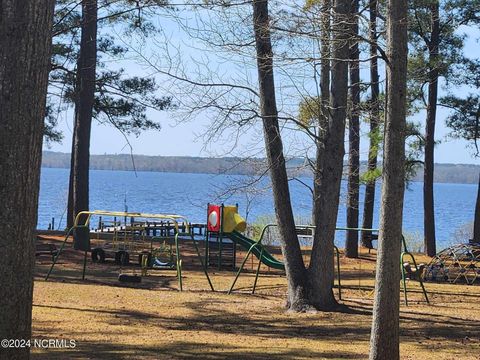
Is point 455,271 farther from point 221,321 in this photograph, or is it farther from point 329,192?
point 221,321

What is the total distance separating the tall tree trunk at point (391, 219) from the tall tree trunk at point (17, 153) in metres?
3.09

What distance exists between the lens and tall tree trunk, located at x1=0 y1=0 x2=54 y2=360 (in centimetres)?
437

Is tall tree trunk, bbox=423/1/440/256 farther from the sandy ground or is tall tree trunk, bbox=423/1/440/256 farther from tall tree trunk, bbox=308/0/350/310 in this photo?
tall tree trunk, bbox=308/0/350/310

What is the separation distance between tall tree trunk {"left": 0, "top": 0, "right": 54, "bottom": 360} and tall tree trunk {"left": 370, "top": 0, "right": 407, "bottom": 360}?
10.1 ft

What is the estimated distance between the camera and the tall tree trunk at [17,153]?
4371mm

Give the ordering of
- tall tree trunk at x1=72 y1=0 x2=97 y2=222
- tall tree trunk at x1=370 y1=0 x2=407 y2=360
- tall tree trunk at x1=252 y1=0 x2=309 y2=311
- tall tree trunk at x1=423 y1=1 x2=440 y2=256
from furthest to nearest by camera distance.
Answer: tall tree trunk at x1=423 y1=1 x2=440 y2=256 → tall tree trunk at x1=72 y1=0 x2=97 y2=222 → tall tree trunk at x1=252 y1=0 x2=309 y2=311 → tall tree trunk at x1=370 y1=0 x2=407 y2=360

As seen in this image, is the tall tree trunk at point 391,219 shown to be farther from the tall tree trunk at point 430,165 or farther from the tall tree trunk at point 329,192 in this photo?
the tall tree trunk at point 430,165

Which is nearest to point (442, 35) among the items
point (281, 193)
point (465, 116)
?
point (465, 116)

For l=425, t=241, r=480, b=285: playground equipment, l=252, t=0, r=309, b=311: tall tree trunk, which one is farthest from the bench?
l=425, t=241, r=480, b=285: playground equipment

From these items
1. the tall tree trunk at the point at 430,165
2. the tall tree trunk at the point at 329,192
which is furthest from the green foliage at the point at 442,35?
the tall tree trunk at the point at 329,192

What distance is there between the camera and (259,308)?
35.3 feet

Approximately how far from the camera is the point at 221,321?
9.65 m

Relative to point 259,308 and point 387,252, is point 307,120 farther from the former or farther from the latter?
point 387,252

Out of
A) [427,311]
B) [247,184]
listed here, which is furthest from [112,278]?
[427,311]
